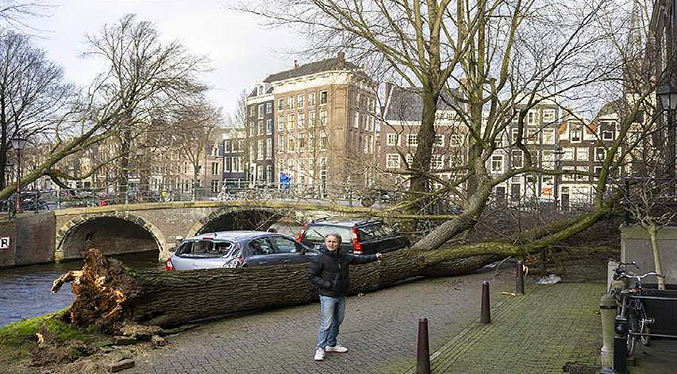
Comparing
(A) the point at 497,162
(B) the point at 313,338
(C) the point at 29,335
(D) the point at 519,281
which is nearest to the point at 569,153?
(A) the point at 497,162

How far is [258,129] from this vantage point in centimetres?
6762

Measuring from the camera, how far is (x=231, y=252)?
42.2 feet

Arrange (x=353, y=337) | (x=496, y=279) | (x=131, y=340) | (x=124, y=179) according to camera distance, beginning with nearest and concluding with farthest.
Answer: (x=131, y=340) → (x=353, y=337) → (x=496, y=279) → (x=124, y=179)

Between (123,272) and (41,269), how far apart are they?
2364cm

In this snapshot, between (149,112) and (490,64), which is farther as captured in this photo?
(149,112)

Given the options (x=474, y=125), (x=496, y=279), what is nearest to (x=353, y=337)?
(x=496, y=279)

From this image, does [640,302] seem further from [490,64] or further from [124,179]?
[124,179]

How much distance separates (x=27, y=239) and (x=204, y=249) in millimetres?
22053

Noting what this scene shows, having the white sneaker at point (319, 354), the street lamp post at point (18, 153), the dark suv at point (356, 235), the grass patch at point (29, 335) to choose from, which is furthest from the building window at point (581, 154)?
the grass patch at point (29, 335)

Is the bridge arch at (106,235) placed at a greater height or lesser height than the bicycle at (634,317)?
lesser

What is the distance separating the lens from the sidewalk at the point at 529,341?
7242 millimetres

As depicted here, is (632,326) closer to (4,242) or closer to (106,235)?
(4,242)

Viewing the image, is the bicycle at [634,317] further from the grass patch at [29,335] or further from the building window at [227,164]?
the building window at [227,164]

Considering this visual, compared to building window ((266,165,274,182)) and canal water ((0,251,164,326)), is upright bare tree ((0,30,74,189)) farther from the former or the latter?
building window ((266,165,274,182))
